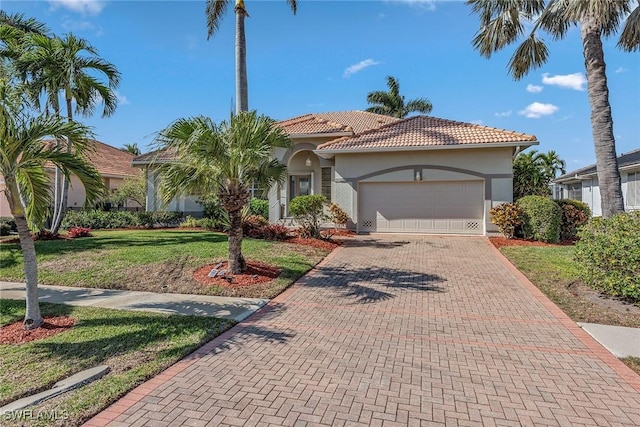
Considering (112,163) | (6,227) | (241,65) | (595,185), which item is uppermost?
(241,65)

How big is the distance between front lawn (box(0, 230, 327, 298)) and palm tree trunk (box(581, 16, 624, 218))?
8.64 meters

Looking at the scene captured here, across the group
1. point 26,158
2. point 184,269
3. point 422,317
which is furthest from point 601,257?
point 26,158

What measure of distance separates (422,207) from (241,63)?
981cm

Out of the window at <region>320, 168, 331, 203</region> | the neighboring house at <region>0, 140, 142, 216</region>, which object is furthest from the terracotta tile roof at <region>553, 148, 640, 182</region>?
the neighboring house at <region>0, 140, 142, 216</region>

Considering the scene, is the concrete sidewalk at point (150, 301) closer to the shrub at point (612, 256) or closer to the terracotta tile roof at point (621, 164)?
the shrub at point (612, 256)

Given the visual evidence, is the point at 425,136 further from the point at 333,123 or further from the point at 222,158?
the point at 222,158

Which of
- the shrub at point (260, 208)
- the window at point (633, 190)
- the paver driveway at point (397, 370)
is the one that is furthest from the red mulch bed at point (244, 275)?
the window at point (633, 190)

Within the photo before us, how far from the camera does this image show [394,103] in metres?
34.5

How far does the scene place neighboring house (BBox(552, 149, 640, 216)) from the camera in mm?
19359

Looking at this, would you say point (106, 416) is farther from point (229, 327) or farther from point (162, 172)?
point (162, 172)

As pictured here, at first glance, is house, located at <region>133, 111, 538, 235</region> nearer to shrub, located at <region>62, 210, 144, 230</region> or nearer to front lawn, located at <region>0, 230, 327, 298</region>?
shrub, located at <region>62, 210, 144, 230</region>

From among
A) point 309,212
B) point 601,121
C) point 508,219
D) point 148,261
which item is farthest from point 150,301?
point 601,121

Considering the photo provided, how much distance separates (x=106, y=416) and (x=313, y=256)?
27.9 feet

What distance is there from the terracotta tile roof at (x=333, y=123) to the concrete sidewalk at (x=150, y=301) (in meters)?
10.1
